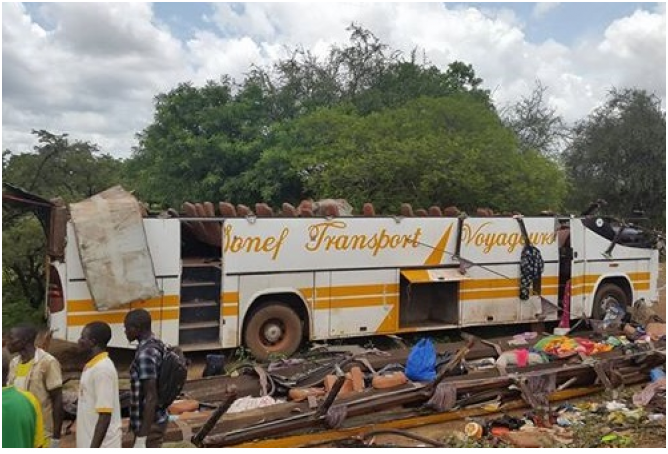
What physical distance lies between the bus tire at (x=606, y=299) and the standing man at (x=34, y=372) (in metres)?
10.8

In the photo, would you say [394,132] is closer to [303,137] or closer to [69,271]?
[303,137]

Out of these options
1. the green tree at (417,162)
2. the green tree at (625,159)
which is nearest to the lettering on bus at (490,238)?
the green tree at (417,162)

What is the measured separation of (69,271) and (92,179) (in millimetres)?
13540

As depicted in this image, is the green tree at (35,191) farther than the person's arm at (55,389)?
Yes

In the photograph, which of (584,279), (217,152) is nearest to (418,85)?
(217,152)

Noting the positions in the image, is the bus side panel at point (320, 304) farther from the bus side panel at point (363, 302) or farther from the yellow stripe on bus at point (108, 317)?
the yellow stripe on bus at point (108, 317)

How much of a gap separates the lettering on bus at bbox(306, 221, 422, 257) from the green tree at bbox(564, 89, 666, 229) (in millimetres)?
24535

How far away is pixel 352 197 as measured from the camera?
19.5 meters

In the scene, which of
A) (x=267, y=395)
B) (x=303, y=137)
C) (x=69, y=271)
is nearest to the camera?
(x=267, y=395)

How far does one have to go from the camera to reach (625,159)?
33.1 meters

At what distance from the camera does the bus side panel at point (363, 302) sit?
1091 cm

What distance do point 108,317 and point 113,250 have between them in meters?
0.97

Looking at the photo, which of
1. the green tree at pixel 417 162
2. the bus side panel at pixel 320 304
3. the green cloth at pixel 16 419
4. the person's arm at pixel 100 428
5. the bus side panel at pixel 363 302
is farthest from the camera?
the green tree at pixel 417 162

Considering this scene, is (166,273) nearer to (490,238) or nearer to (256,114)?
(490,238)
